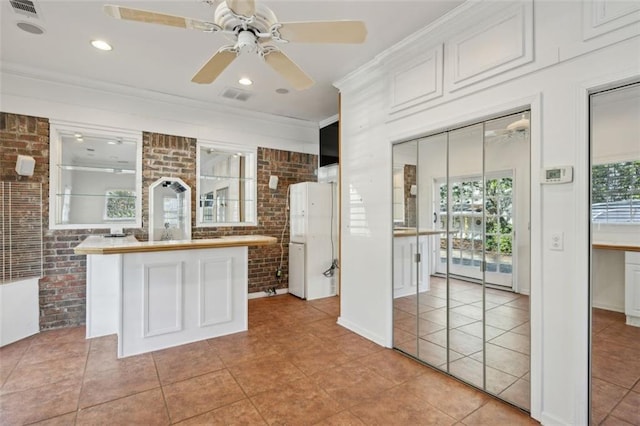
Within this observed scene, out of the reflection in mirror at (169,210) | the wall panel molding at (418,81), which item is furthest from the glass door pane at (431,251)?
the reflection in mirror at (169,210)

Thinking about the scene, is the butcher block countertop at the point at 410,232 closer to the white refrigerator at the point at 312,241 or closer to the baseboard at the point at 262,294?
the white refrigerator at the point at 312,241

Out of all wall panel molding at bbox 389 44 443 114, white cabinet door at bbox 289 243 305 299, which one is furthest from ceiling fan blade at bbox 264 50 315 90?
white cabinet door at bbox 289 243 305 299

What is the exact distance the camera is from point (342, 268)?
3.78 meters

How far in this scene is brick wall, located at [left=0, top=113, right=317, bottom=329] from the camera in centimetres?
354

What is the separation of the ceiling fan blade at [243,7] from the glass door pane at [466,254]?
1.84 metres

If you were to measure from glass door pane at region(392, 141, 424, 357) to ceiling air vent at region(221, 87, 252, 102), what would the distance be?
232cm

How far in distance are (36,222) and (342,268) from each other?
142 inches

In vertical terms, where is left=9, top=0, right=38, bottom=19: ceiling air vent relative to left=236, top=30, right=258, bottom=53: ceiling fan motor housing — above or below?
above

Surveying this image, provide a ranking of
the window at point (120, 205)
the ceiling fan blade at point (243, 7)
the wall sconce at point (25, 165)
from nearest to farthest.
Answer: the ceiling fan blade at point (243, 7)
the wall sconce at point (25, 165)
the window at point (120, 205)

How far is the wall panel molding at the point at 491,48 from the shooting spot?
6.69 feet

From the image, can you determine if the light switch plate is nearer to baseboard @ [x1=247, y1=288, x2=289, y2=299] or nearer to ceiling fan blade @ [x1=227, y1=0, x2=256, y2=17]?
ceiling fan blade @ [x1=227, y1=0, x2=256, y2=17]

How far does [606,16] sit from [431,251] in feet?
6.27

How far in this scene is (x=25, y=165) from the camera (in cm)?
341

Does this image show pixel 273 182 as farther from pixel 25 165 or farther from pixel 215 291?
pixel 25 165
